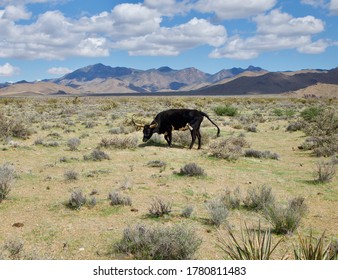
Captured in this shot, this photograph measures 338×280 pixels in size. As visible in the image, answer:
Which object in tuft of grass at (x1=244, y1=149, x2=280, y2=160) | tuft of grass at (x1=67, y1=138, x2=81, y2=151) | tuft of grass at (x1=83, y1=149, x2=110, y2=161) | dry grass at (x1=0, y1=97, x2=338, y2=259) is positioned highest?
tuft of grass at (x1=67, y1=138, x2=81, y2=151)

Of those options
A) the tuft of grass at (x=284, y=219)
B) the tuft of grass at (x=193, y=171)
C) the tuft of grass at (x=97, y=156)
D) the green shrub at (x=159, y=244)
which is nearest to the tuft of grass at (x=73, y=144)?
the tuft of grass at (x=97, y=156)

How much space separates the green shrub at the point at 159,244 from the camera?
18.5ft

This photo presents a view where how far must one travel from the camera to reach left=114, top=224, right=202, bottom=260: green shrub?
222 inches

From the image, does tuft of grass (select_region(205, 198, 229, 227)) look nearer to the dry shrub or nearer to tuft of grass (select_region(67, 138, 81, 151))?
the dry shrub

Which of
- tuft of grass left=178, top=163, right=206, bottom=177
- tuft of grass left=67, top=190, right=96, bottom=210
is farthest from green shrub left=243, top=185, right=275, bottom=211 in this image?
tuft of grass left=67, top=190, right=96, bottom=210

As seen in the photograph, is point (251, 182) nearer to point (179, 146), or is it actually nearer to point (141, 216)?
point (141, 216)

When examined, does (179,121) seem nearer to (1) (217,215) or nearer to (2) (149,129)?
(2) (149,129)

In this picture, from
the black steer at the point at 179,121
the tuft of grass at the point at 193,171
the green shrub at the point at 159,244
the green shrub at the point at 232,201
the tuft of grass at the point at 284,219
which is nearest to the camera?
the green shrub at the point at 159,244

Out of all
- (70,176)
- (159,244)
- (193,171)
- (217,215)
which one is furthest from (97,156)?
(159,244)

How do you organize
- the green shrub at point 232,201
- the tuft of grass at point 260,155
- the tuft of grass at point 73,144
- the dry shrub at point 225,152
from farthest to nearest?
1. the tuft of grass at point 73,144
2. the tuft of grass at point 260,155
3. the dry shrub at point 225,152
4. the green shrub at point 232,201

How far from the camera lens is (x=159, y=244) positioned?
18.7 feet

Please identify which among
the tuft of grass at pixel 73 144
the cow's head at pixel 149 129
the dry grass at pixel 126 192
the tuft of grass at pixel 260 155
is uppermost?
the cow's head at pixel 149 129

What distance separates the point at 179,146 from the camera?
16625 mm

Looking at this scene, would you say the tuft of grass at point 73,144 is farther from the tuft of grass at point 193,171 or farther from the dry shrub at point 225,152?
the tuft of grass at point 193,171
